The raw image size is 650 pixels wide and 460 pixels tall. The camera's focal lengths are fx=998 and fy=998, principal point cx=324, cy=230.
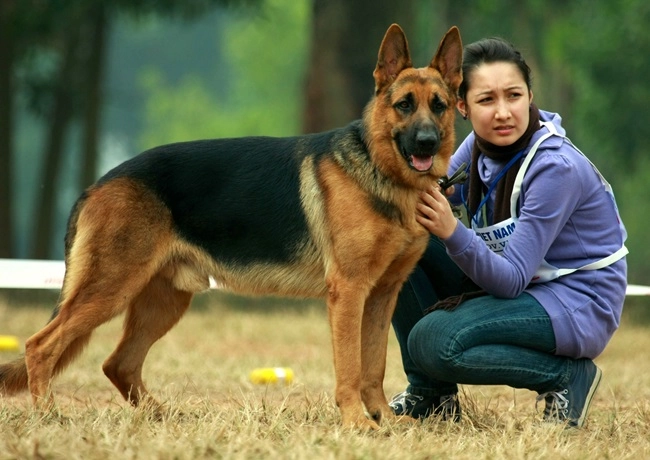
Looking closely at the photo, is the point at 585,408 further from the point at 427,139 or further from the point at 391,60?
the point at 391,60

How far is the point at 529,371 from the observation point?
15.7 ft

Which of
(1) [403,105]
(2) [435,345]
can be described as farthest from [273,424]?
(1) [403,105]

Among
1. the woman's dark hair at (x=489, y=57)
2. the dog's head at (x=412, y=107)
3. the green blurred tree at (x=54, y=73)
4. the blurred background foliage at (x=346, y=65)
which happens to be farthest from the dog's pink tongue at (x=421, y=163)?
the green blurred tree at (x=54, y=73)

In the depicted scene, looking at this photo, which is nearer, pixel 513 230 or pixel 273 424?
pixel 273 424

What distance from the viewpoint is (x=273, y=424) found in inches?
171

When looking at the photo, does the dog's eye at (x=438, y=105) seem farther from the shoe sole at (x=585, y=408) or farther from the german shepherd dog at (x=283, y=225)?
the shoe sole at (x=585, y=408)

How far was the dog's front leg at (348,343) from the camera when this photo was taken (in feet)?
15.7

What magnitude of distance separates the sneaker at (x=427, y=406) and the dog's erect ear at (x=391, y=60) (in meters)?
1.62

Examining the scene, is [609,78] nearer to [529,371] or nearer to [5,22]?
[5,22]

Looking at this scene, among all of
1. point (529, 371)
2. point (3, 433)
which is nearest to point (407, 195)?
point (529, 371)

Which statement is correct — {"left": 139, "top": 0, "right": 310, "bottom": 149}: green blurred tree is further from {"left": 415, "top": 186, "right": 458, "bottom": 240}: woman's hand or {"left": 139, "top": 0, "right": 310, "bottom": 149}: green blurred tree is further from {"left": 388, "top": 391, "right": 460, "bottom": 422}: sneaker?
{"left": 415, "top": 186, "right": 458, "bottom": 240}: woman's hand

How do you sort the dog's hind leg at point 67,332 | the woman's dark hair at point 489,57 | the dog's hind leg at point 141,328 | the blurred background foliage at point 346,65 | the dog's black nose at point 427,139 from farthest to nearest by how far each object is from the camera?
the blurred background foliage at point 346,65
the dog's hind leg at point 141,328
the dog's hind leg at point 67,332
the woman's dark hair at point 489,57
the dog's black nose at point 427,139

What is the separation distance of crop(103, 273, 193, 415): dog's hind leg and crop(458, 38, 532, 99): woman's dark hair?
76.6 inches

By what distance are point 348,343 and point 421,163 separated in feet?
3.06
